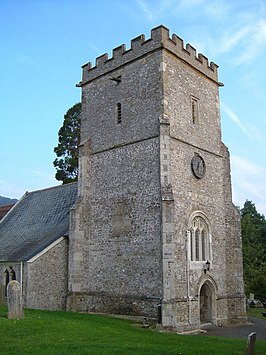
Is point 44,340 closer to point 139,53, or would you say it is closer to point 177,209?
point 177,209

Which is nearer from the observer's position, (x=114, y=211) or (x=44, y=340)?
(x=44, y=340)

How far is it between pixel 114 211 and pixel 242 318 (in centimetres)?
849

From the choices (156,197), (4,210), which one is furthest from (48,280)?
(4,210)

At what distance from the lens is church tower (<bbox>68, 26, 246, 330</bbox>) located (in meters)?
17.3

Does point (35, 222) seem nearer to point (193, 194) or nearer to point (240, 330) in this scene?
point (193, 194)

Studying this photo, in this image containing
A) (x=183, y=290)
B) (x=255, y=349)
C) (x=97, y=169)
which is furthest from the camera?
(x=97, y=169)

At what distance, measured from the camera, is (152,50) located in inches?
761

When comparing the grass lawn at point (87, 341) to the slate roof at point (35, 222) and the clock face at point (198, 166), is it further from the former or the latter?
the clock face at point (198, 166)

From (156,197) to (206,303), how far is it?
6.12m

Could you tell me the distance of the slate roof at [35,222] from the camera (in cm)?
2162

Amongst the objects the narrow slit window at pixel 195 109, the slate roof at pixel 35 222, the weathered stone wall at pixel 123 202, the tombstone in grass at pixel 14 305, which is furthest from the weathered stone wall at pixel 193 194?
the slate roof at pixel 35 222

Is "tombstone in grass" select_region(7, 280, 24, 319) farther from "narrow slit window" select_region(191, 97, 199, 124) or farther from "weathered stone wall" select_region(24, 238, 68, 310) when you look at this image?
"narrow slit window" select_region(191, 97, 199, 124)

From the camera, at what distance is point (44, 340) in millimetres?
10969

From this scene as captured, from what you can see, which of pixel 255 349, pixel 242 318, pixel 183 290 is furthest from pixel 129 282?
pixel 255 349
